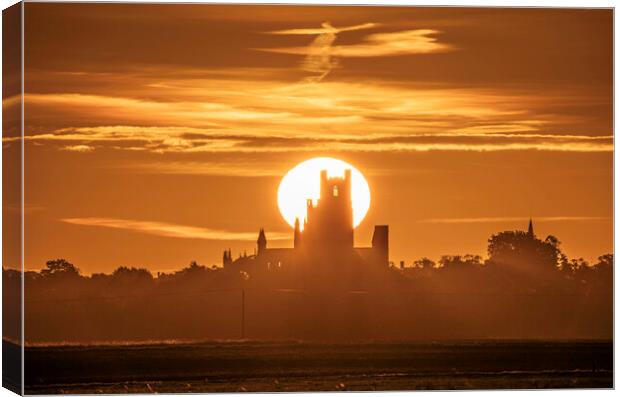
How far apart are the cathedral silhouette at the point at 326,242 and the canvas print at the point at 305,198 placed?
0.07 feet

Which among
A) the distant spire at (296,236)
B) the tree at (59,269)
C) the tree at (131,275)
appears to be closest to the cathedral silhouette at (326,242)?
the distant spire at (296,236)

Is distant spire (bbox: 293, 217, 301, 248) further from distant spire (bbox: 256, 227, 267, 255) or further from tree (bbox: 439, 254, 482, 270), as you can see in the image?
tree (bbox: 439, 254, 482, 270)

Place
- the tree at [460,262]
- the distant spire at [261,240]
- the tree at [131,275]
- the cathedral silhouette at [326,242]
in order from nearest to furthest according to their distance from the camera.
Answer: the tree at [131,275], the distant spire at [261,240], the cathedral silhouette at [326,242], the tree at [460,262]

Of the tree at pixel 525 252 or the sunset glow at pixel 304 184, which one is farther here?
the tree at pixel 525 252

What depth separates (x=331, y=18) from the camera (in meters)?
15.9

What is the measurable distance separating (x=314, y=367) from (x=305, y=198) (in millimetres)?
1622

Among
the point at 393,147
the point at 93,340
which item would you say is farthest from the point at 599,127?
the point at 93,340

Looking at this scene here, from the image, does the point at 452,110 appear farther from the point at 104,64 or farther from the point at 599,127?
the point at 104,64

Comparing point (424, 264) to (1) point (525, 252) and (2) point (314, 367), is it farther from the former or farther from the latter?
(2) point (314, 367)

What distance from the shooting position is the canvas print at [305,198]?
51.0 feet

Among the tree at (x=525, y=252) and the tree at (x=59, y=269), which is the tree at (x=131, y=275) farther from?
the tree at (x=525, y=252)

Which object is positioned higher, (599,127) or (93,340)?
(599,127)

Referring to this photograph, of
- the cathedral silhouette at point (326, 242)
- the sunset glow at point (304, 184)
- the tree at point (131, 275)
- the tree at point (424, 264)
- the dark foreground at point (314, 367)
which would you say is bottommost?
the dark foreground at point (314, 367)

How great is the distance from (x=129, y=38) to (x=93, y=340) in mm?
2830
